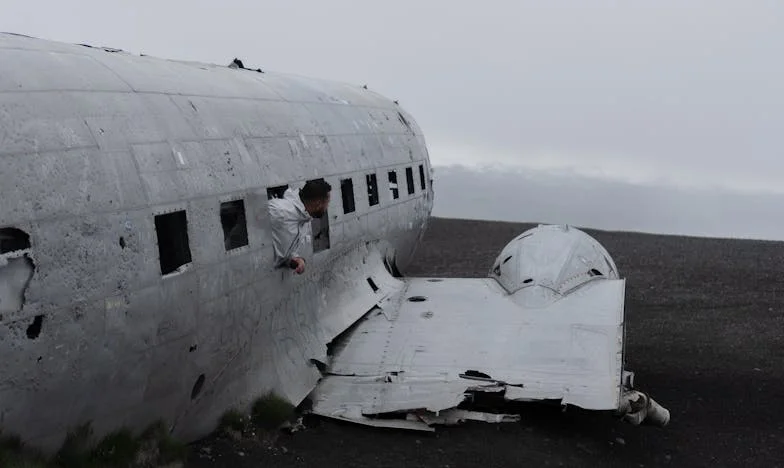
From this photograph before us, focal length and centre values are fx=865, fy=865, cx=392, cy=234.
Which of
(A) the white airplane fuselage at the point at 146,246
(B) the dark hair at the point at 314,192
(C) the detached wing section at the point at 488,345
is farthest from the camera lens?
(C) the detached wing section at the point at 488,345

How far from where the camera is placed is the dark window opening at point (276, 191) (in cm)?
995

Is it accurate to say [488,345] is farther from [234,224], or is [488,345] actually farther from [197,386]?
[197,386]

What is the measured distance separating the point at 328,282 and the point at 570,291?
3805mm

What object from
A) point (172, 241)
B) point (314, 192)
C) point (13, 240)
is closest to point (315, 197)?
point (314, 192)

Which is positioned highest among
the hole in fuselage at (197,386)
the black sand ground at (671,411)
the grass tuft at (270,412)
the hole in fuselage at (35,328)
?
the hole in fuselage at (35,328)

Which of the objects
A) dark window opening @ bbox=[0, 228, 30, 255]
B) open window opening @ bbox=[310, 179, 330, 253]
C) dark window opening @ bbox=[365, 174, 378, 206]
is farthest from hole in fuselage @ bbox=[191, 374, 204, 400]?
dark window opening @ bbox=[365, 174, 378, 206]

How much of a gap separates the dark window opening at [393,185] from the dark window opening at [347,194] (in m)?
2.32

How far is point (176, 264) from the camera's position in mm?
8070

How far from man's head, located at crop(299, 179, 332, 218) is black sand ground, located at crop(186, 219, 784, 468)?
8.10ft

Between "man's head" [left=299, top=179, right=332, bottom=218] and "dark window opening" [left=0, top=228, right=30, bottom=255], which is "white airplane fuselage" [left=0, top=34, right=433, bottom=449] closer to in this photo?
"dark window opening" [left=0, top=228, right=30, bottom=255]

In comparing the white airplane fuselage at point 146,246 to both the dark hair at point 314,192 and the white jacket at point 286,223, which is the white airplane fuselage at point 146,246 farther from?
the dark hair at point 314,192

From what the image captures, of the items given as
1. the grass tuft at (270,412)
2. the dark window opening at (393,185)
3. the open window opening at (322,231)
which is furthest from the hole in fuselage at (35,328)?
the dark window opening at (393,185)

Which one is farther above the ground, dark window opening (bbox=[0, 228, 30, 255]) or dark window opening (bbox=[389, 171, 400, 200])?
dark window opening (bbox=[0, 228, 30, 255])

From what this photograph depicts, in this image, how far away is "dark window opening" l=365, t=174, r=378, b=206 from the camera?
1377 centimetres
